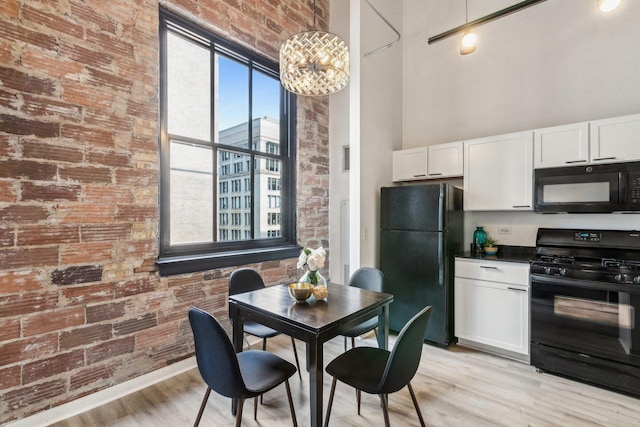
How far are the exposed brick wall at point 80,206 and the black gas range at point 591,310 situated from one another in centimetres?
305

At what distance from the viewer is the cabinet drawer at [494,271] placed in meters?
2.73

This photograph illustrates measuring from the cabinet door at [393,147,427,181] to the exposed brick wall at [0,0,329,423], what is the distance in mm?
2537

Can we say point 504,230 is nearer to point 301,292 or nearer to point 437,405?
Result: point 437,405

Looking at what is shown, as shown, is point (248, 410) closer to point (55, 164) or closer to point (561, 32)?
point (55, 164)

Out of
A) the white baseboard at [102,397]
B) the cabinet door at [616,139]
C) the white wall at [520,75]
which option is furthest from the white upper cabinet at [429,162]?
the white baseboard at [102,397]

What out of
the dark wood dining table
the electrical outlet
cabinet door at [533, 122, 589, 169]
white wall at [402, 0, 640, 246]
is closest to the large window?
the dark wood dining table

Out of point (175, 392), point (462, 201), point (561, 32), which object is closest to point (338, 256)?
point (462, 201)

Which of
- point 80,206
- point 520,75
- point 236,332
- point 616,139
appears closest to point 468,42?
point 520,75

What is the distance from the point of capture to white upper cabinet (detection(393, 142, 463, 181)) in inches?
130

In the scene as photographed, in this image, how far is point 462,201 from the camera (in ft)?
11.0

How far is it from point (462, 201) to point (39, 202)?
12.0 ft

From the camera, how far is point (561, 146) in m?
2.72

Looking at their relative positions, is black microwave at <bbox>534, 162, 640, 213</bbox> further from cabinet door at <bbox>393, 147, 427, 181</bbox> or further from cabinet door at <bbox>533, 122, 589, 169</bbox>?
cabinet door at <bbox>393, 147, 427, 181</bbox>

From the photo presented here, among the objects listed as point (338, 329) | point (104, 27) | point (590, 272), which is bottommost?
point (338, 329)
